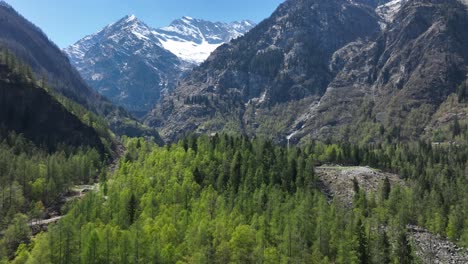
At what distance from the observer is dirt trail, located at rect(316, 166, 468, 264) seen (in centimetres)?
13488

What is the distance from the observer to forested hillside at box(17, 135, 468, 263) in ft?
346

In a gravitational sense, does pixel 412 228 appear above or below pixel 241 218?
below

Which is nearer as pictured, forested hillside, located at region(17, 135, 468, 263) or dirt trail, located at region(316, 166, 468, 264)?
forested hillside, located at region(17, 135, 468, 263)

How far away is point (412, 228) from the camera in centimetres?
15725

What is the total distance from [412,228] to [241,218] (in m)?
66.6

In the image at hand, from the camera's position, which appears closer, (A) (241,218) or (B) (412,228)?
(A) (241,218)

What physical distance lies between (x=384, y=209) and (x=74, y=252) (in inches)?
4271

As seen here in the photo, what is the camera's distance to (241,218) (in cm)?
12862

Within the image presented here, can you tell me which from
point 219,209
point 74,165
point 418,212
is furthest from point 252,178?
point 74,165

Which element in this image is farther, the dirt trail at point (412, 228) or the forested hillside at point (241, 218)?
the dirt trail at point (412, 228)

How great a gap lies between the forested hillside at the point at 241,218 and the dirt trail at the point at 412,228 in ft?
11.9

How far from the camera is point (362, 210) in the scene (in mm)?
163750

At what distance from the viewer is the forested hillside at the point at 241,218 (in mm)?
105500

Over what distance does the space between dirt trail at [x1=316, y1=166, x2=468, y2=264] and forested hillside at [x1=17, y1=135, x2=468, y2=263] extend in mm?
3634
